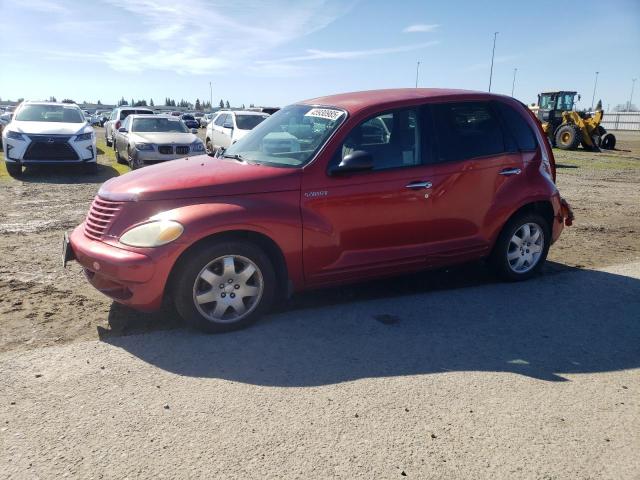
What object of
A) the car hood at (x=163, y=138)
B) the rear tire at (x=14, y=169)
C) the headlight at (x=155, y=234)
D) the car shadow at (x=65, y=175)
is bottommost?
the car shadow at (x=65, y=175)

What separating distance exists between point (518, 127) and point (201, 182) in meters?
3.33

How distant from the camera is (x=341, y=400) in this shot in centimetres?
321

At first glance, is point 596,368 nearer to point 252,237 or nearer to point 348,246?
point 348,246

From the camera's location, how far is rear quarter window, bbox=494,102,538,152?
5.39m

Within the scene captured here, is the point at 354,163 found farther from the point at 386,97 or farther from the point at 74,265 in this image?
the point at 74,265

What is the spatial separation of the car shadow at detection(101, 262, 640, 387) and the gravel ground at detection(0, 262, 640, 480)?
0.02 metres

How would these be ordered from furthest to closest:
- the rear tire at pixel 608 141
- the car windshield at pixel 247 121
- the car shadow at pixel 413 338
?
the rear tire at pixel 608 141 < the car windshield at pixel 247 121 < the car shadow at pixel 413 338

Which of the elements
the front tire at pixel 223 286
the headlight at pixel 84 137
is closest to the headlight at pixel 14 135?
the headlight at pixel 84 137

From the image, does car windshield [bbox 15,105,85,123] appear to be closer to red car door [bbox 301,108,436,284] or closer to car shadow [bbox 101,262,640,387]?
car shadow [bbox 101,262,640,387]

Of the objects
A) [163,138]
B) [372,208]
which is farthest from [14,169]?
[372,208]

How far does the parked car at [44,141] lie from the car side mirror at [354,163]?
10.2 metres

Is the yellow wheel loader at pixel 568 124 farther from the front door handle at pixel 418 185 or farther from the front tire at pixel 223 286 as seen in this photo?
the front tire at pixel 223 286

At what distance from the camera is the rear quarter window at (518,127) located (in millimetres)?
5395

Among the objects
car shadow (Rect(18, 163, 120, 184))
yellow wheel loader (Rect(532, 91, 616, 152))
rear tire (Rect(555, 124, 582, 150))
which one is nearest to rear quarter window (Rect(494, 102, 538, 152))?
car shadow (Rect(18, 163, 120, 184))
